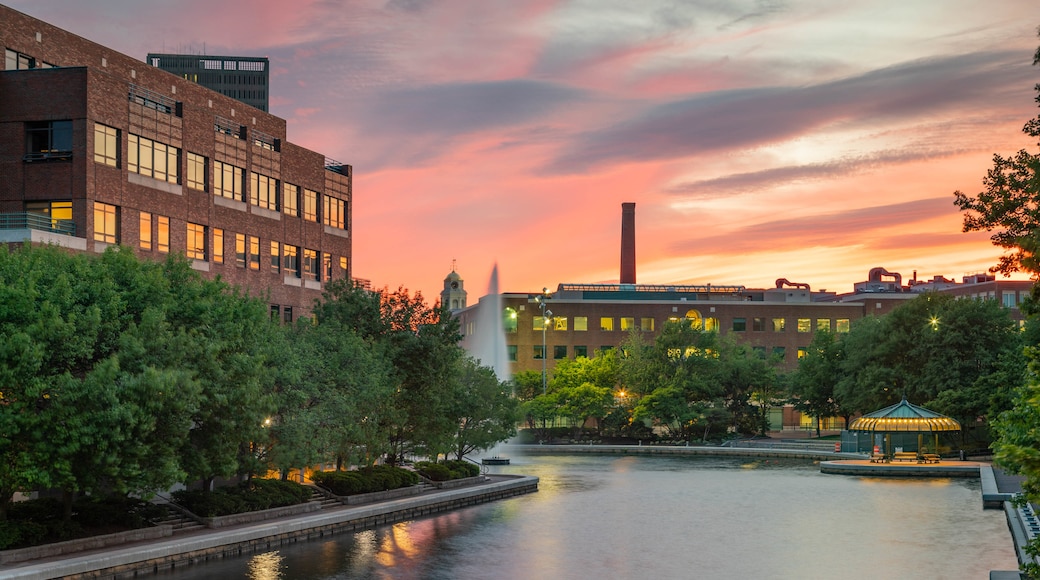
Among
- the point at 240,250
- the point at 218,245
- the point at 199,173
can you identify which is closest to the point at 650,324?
the point at 240,250

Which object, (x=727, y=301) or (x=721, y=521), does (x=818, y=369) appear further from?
(x=721, y=521)

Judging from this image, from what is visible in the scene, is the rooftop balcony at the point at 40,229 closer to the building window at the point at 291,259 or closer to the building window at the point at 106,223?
the building window at the point at 106,223

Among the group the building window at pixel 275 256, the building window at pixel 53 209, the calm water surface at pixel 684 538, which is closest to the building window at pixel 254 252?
the building window at pixel 275 256

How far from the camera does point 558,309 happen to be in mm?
140875

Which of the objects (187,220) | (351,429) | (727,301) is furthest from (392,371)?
(727,301)

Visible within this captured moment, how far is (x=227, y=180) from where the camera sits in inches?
2507

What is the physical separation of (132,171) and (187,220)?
5.11 m

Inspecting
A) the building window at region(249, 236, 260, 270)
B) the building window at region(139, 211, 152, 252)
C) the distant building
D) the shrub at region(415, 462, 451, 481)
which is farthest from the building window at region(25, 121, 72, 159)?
the distant building

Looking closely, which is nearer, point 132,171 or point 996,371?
point 132,171

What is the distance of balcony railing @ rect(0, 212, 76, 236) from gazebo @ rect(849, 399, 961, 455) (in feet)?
173

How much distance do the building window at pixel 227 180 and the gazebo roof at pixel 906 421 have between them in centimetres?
4428

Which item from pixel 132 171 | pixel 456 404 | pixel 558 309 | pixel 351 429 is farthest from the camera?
pixel 558 309

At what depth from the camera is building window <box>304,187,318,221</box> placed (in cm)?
7269

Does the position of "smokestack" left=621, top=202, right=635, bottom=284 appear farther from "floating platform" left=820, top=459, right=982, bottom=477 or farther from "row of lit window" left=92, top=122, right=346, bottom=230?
"row of lit window" left=92, top=122, right=346, bottom=230
